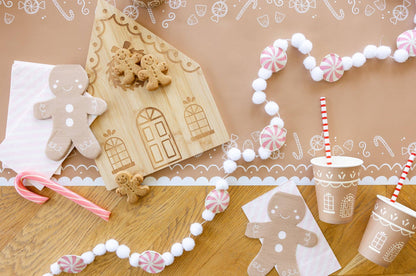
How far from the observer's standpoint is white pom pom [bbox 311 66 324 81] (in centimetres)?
116

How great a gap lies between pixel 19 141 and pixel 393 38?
1359 mm

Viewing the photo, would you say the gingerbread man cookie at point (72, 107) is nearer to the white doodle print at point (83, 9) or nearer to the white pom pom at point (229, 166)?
the white doodle print at point (83, 9)

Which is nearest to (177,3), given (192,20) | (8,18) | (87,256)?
(192,20)

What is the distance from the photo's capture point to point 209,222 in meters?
1.21

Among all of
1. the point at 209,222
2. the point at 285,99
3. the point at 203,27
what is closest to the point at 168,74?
the point at 203,27

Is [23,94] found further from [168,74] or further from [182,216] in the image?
[182,216]

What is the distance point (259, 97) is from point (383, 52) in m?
0.46

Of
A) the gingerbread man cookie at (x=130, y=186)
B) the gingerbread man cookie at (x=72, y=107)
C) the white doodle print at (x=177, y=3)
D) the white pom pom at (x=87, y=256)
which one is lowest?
the white pom pom at (x=87, y=256)

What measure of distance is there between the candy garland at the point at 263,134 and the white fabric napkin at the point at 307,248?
0.37ft

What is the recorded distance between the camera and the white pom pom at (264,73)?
1158 mm

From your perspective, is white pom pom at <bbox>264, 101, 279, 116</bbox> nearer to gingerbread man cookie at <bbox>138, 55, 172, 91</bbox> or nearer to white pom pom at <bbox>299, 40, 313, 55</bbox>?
white pom pom at <bbox>299, 40, 313, 55</bbox>

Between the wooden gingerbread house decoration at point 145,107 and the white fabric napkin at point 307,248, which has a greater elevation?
the wooden gingerbread house decoration at point 145,107

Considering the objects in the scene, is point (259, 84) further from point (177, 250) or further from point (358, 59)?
point (177, 250)

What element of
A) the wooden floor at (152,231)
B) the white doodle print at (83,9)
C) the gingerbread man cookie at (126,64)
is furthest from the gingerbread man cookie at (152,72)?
the wooden floor at (152,231)
